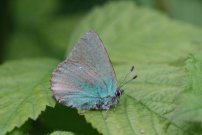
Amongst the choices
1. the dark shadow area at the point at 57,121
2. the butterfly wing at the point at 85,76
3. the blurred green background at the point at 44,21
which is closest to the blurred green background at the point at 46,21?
the blurred green background at the point at 44,21

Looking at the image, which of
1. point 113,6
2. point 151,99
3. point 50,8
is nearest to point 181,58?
point 151,99

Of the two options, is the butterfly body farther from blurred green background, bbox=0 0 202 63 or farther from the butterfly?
blurred green background, bbox=0 0 202 63

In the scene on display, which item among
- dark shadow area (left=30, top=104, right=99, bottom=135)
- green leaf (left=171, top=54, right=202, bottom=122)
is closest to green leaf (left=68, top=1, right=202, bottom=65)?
dark shadow area (left=30, top=104, right=99, bottom=135)

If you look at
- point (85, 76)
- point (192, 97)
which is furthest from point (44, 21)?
point (192, 97)

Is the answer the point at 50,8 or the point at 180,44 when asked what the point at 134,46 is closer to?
the point at 180,44

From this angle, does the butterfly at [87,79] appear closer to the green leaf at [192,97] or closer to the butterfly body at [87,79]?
the butterfly body at [87,79]
